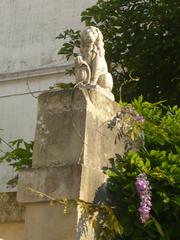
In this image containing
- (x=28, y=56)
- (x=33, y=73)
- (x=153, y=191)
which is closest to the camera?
(x=153, y=191)

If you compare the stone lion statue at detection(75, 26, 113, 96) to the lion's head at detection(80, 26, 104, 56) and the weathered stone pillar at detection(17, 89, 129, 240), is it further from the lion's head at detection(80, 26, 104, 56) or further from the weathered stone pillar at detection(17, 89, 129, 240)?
the weathered stone pillar at detection(17, 89, 129, 240)

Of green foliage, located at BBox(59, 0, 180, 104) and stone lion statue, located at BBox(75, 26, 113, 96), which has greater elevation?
green foliage, located at BBox(59, 0, 180, 104)

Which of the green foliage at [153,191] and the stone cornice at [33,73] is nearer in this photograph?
the green foliage at [153,191]

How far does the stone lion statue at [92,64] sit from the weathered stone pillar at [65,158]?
1.18ft

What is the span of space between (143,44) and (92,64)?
5621mm

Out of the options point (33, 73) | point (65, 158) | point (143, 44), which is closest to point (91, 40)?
point (65, 158)

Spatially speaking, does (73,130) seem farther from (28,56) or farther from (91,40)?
(28,56)

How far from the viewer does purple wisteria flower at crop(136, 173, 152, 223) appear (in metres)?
5.98

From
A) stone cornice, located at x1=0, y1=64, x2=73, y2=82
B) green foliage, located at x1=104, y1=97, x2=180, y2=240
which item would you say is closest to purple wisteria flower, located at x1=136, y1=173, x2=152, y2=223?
green foliage, located at x1=104, y1=97, x2=180, y2=240

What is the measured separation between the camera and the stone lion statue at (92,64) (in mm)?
6723

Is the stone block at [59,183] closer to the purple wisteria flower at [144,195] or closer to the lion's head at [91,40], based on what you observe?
the purple wisteria flower at [144,195]

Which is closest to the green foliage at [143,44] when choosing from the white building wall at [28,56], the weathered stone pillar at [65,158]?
the weathered stone pillar at [65,158]

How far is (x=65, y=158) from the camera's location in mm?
6129

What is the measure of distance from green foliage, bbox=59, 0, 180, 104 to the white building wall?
7.06 metres
